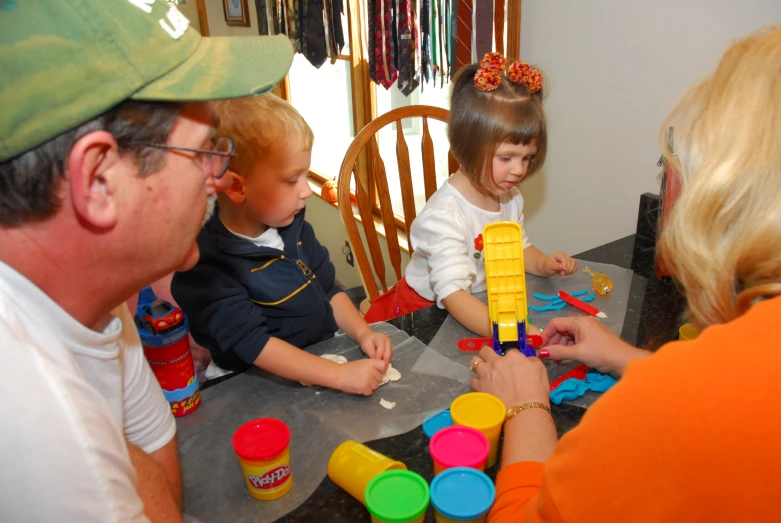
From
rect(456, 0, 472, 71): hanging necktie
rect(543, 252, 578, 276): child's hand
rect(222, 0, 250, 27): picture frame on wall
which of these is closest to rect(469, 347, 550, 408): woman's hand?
rect(543, 252, 578, 276): child's hand

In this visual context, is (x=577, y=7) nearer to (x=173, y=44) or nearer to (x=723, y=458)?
(x=173, y=44)

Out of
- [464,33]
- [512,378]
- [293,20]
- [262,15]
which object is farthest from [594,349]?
[262,15]

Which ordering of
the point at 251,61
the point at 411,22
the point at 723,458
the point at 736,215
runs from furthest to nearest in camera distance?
the point at 411,22, the point at 251,61, the point at 736,215, the point at 723,458

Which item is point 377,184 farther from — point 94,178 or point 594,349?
point 94,178

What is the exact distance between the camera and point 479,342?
41.7 inches

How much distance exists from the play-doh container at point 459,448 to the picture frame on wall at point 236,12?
3.70 metres

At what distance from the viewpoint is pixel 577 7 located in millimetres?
1691

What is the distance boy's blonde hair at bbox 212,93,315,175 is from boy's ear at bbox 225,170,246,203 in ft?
0.05

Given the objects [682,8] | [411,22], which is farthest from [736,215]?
[411,22]

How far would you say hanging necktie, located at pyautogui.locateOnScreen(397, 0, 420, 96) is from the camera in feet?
7.18

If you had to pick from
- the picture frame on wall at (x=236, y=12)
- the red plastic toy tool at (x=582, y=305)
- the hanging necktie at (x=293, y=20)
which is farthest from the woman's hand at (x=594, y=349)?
the picture frame on wall at (x=236, y=12)

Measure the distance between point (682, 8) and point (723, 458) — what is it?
1.42 meters

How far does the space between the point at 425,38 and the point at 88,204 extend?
1868 millimetres

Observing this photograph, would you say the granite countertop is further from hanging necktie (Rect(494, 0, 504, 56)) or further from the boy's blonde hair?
hanging necktie (Rect(494, 0, 504, 56))
